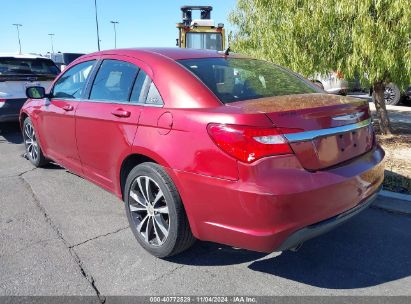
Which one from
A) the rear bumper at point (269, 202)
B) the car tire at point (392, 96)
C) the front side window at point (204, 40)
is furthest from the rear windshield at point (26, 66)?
the car tire at point (392, 96)

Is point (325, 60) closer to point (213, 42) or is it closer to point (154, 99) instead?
point (154, 99)

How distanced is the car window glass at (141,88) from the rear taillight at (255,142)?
3.38 ft

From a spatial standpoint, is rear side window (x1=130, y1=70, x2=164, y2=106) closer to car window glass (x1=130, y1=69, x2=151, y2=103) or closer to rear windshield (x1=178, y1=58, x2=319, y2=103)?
car window glass (x1=130, y1=69, x2=151, y2=103)

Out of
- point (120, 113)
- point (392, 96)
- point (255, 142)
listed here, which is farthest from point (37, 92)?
point (392, 96)

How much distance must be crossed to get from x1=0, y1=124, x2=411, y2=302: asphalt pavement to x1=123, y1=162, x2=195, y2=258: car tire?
16 centimetres

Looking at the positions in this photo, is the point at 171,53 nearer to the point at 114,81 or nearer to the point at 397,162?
the point at 114,81

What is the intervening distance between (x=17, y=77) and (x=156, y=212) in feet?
18.9

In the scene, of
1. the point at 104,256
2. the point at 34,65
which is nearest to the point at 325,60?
the point at 104,256

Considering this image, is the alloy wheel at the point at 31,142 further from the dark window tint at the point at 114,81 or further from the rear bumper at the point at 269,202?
the rear bumper at the point at 269,202

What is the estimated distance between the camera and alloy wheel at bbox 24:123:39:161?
5.40m

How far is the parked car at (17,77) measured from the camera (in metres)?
7.13

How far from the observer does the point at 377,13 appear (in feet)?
17.7

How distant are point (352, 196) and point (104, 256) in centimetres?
200

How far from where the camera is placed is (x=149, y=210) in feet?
10.1
